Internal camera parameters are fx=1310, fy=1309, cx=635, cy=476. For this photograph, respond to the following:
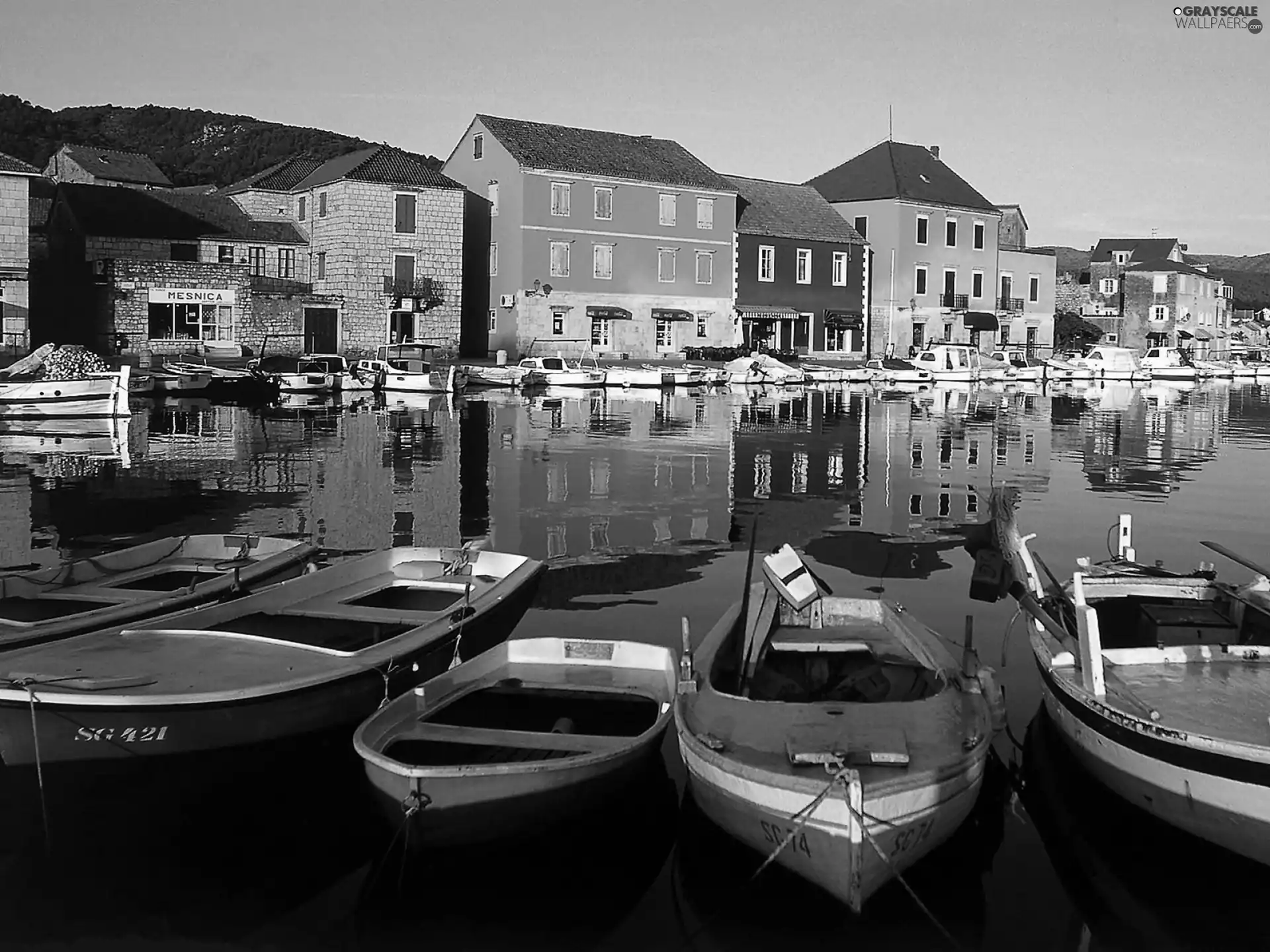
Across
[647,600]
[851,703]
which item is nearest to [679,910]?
[851,703]

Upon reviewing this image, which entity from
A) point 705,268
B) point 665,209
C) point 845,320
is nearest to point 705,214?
point 665,209

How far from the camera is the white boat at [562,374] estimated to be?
5259 centimetres

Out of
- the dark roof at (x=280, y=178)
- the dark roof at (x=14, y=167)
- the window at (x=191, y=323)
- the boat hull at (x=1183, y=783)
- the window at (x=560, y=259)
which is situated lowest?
the boat hull at (x=1183, y=783)

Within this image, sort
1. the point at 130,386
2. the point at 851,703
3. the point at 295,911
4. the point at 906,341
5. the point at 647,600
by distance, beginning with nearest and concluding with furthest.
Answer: the point at 295,911, the point at 851,703, the point at 647,600, the point at 130,386, the point at 906,341

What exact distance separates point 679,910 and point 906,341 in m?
67.9

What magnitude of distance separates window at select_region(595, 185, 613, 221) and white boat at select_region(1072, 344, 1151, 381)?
91.3ft

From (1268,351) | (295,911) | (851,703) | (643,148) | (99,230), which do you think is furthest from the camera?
A: (1268,351)

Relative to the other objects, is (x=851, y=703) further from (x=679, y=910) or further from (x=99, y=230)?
(x=99, y=230)

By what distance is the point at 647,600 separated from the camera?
1273 centimetres

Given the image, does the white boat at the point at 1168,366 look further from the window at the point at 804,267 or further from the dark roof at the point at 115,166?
the dark roof at the point at 115,166

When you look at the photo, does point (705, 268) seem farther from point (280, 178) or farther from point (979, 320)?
point (280, 178)

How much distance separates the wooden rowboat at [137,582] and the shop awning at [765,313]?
53.9 metres

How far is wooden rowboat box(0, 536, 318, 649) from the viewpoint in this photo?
9.27 m

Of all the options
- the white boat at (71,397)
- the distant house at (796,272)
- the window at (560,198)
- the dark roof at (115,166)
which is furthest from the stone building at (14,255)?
the distant house at (796,272)
